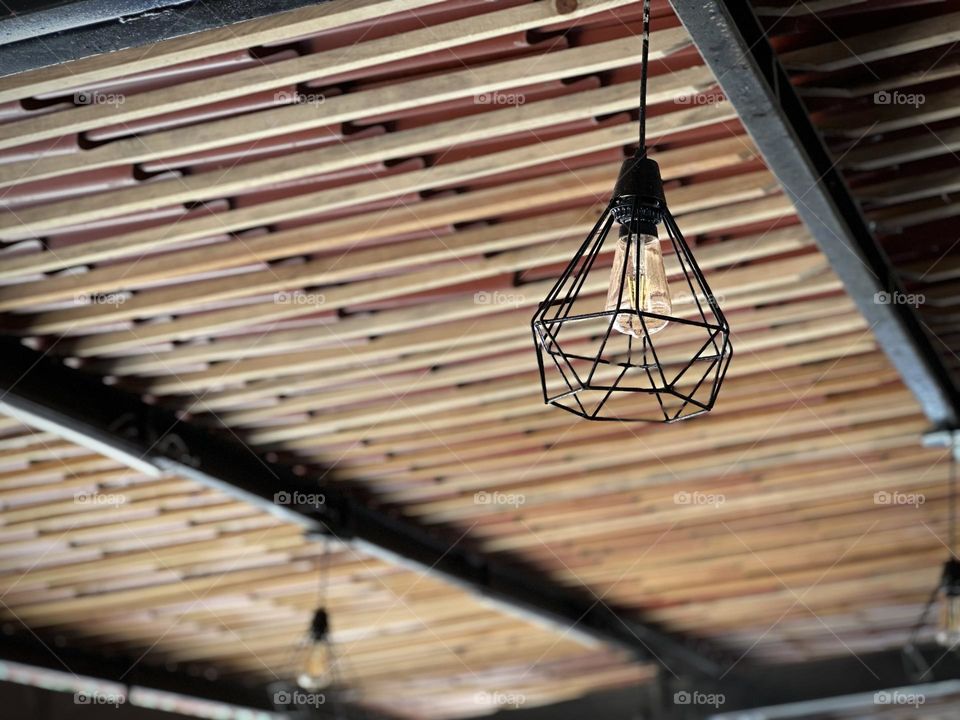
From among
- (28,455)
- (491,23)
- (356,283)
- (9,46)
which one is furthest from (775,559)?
(9,46)

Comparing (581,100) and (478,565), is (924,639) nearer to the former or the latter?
(478,565)

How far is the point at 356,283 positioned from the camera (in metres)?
3.62

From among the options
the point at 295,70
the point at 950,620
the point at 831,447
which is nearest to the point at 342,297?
the point at 295,70

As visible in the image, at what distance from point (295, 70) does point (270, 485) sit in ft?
7.19

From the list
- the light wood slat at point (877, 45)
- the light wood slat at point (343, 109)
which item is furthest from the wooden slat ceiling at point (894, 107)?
the light wood slat at point (343, 109)

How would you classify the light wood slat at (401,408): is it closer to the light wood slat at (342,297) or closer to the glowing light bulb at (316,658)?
the light wood slat at (342,297)

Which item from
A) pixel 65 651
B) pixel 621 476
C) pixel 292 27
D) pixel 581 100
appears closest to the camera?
pixel 292 27

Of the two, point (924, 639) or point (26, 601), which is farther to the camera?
point (924, 639)

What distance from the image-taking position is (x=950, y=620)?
15.6 feet

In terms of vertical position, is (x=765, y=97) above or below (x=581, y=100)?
below

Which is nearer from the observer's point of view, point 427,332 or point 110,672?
point 427,332

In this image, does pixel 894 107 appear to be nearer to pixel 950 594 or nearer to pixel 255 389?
pixel 255 389

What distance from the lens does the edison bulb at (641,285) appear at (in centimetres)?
182

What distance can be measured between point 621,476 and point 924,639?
3.31 m
